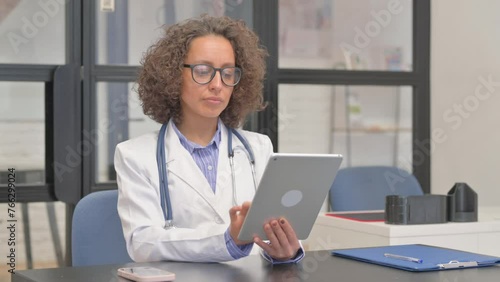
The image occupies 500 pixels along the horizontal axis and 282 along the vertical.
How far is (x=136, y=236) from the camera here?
221 centimetres

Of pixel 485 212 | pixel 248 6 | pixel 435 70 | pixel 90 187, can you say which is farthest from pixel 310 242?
pixel 435 70

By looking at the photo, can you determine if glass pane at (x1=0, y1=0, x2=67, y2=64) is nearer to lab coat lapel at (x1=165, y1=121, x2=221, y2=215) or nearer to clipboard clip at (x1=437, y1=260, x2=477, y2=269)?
lab coat lapel at (x1=165, y1=121, x2=221, y2=215)

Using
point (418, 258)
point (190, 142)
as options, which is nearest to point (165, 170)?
point (190, 142)

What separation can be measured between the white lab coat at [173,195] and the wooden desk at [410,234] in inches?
31.0

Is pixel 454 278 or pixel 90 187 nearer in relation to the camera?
pixel 454 278

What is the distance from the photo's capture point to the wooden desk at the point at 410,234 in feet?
10.1

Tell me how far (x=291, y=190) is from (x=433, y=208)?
144 centimetres

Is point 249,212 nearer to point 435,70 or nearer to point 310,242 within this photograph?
point 310,242

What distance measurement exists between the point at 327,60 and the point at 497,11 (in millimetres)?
972

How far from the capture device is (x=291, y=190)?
189cm

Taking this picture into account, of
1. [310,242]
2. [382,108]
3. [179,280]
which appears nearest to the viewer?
[179,280]

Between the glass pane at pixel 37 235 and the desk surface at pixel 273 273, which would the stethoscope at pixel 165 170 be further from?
the glass pane at pixel 37 235

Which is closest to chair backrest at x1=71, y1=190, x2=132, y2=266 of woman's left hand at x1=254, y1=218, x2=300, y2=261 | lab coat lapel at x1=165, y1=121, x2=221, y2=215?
lab coat lapel at x1=165, y1=121, x2=221, y2=215
